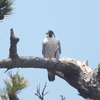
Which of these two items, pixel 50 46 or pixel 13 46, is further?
pixel 50 46

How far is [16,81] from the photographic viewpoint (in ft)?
11.1

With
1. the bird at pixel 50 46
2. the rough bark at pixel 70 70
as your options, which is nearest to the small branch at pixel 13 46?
the rough bark at pixel 70 70

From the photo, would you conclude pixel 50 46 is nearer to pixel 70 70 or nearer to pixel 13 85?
pixel 70 70

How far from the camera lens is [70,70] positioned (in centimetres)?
418

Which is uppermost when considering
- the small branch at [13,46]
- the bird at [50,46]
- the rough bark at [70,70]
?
the small branch at [13,46]

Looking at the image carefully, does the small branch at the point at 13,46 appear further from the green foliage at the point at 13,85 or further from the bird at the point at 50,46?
the bird at the point at 50,46

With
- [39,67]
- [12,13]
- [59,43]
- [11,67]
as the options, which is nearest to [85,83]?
[39,67]

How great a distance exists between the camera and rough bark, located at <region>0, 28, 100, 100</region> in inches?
150

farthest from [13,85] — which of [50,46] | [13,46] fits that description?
[50,46]

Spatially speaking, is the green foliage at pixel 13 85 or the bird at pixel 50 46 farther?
the bird at pixel 50 46

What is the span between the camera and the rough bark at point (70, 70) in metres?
3.81

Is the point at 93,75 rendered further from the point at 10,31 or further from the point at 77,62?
the point at 10,31

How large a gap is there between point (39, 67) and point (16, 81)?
67 centimetres

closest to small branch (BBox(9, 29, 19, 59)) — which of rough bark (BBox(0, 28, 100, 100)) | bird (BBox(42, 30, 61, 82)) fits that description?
rough bark (BBox(0, 28, 100, 100))
